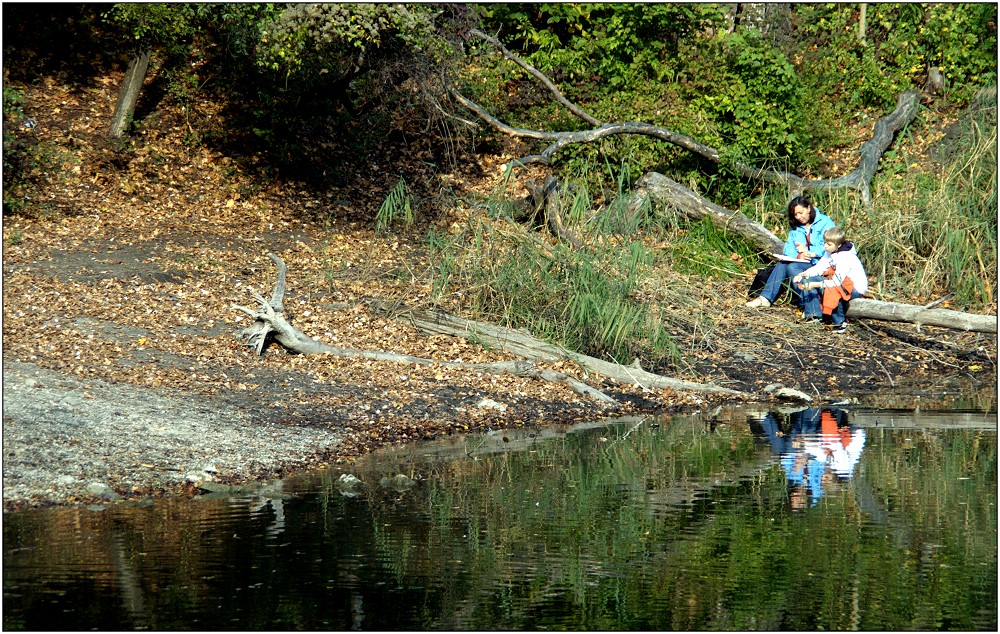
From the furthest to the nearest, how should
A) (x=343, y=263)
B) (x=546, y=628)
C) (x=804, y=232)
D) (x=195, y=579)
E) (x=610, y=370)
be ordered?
(x=343, y=263), (x=804, y=232), (x=610, y=370), (x=195, y=579), (x=546, y=628)

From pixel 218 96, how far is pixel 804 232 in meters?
9.40

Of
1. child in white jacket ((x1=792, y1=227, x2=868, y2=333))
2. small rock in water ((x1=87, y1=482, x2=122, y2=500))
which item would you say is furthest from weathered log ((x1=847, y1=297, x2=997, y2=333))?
small rock in water ((x1=87, y1=482, x2=122, y2=500))

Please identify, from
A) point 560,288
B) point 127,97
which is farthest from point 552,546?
point 127,97

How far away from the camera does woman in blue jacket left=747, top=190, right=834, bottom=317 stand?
1288 centimetres

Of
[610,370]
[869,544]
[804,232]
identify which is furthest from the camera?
[804,232]

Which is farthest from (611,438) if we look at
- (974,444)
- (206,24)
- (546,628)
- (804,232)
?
(206,24)

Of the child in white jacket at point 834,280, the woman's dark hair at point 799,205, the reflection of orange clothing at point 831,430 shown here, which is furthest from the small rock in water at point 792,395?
the woman's dark hair at point 799,205

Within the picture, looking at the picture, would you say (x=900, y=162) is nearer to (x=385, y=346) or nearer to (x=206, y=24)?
(x=385, y=346)

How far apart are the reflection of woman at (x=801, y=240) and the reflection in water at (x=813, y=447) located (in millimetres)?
3102

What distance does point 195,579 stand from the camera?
5766mm

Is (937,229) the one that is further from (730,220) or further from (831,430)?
(831,430)

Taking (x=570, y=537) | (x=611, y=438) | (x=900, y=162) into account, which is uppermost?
(x=900, y=162)

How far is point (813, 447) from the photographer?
28.8ft

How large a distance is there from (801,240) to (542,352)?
3.64 metres
